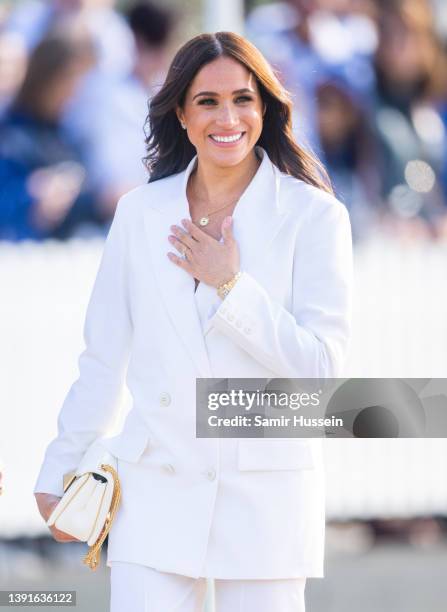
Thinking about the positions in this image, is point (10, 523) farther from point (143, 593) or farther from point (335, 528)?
point (143, 593)

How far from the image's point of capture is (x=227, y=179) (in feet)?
11.5

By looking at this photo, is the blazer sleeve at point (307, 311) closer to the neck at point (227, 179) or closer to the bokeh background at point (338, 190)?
the neck at point (227, 179)

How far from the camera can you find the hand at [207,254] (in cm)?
330

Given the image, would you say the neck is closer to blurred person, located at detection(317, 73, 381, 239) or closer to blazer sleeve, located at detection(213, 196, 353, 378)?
blazer sleeve, located at detection(213, 196, 353, 378)

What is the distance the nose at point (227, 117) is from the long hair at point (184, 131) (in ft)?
0.30

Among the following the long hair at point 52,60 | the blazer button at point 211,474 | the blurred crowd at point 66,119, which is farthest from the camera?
the long hair at point 52,60

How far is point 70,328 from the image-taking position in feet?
20.4

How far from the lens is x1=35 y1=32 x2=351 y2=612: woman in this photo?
129 inches

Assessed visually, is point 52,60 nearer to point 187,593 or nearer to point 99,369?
point 99,369

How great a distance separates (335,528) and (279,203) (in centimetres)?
335

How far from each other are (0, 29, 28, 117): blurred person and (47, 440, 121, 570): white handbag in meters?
3.19

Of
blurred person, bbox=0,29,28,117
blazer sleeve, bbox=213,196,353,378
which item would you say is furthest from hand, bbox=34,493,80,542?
blurred person, bbox=0,29,28,117

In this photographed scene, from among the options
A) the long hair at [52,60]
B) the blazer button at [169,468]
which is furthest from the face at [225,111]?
the long hair at [52,60]

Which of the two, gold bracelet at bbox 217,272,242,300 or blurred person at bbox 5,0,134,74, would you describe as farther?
blurred person at bbox 5,0,134,74
